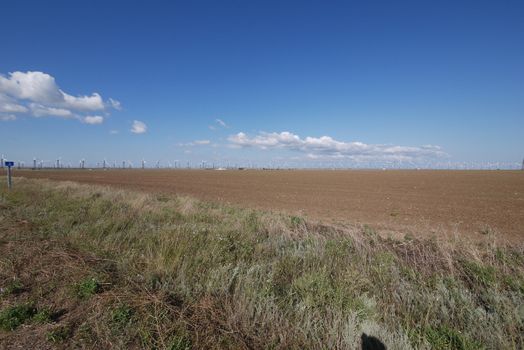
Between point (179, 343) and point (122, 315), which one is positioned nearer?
point (179, 343)

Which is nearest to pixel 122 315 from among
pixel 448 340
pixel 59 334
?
pixel 59 334

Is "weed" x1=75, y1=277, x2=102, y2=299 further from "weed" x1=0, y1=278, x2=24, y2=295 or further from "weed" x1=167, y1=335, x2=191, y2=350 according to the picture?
"weed" x1=167, y1=335, x2=191, y2=350

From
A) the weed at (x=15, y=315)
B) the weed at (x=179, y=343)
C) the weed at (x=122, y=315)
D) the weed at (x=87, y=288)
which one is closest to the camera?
the weed at (x=179, y=343)

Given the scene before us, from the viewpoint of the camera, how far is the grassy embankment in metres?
3.56

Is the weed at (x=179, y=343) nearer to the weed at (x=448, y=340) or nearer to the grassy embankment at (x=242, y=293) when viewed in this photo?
the grassy embankment at (x=242, y=293)

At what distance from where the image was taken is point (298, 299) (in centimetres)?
463

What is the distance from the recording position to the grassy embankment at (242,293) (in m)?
3.56

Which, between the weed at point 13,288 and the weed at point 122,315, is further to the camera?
the weed at point 13,288

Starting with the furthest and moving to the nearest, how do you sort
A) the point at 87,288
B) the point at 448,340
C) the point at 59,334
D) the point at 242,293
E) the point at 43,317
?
the point at 242,293 < the point at 87,288 < the point at 448,340 < the point at 43,317 < the point at 59,334

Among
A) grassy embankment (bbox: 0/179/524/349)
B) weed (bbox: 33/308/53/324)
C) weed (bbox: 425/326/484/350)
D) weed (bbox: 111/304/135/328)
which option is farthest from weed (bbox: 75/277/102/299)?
weed (bbox: 425/326/484/350)

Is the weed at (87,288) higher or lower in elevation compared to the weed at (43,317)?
higher

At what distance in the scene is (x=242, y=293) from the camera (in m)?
4.48

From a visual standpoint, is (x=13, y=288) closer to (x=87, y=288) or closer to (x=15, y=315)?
(x=15, y=315)

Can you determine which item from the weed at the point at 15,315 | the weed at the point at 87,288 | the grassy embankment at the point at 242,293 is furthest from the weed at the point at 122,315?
the weed at the point at 15,315
